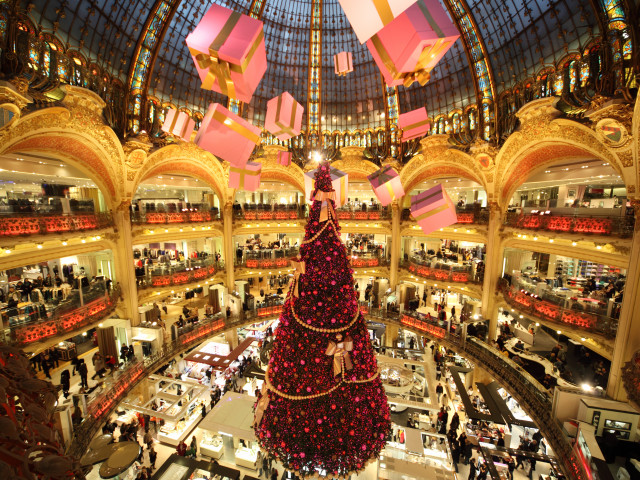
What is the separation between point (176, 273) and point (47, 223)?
7.89 metres

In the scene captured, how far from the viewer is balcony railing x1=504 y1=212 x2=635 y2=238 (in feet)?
36.4

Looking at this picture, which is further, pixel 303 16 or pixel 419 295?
pixel 419 295

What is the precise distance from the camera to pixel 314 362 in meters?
7.14

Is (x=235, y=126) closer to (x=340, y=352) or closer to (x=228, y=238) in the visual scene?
(x=340, y=352)

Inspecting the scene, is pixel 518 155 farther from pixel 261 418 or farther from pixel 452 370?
pixel 261 418

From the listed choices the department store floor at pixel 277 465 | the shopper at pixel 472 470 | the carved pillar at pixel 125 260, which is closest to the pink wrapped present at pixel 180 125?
the carved pillar at pixel 125 260

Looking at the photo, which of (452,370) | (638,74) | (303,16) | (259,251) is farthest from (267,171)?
(638,74)

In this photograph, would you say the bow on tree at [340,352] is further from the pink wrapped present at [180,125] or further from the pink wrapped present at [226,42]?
the pink wrapped present at [180,125]

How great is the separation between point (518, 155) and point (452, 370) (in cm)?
1195

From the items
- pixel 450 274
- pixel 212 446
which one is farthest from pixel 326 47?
pixel 212 446

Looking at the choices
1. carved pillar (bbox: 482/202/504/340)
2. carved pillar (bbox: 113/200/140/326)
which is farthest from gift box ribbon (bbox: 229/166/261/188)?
carved pillar (bbox: 482/202/504/340)

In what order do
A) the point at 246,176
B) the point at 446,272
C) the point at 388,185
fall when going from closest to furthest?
1. the point at 246,176
2. the point at 388,185
3. the point at 446,272

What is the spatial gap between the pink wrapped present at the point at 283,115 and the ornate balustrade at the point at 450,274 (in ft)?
53.1

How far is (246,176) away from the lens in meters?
7.63
